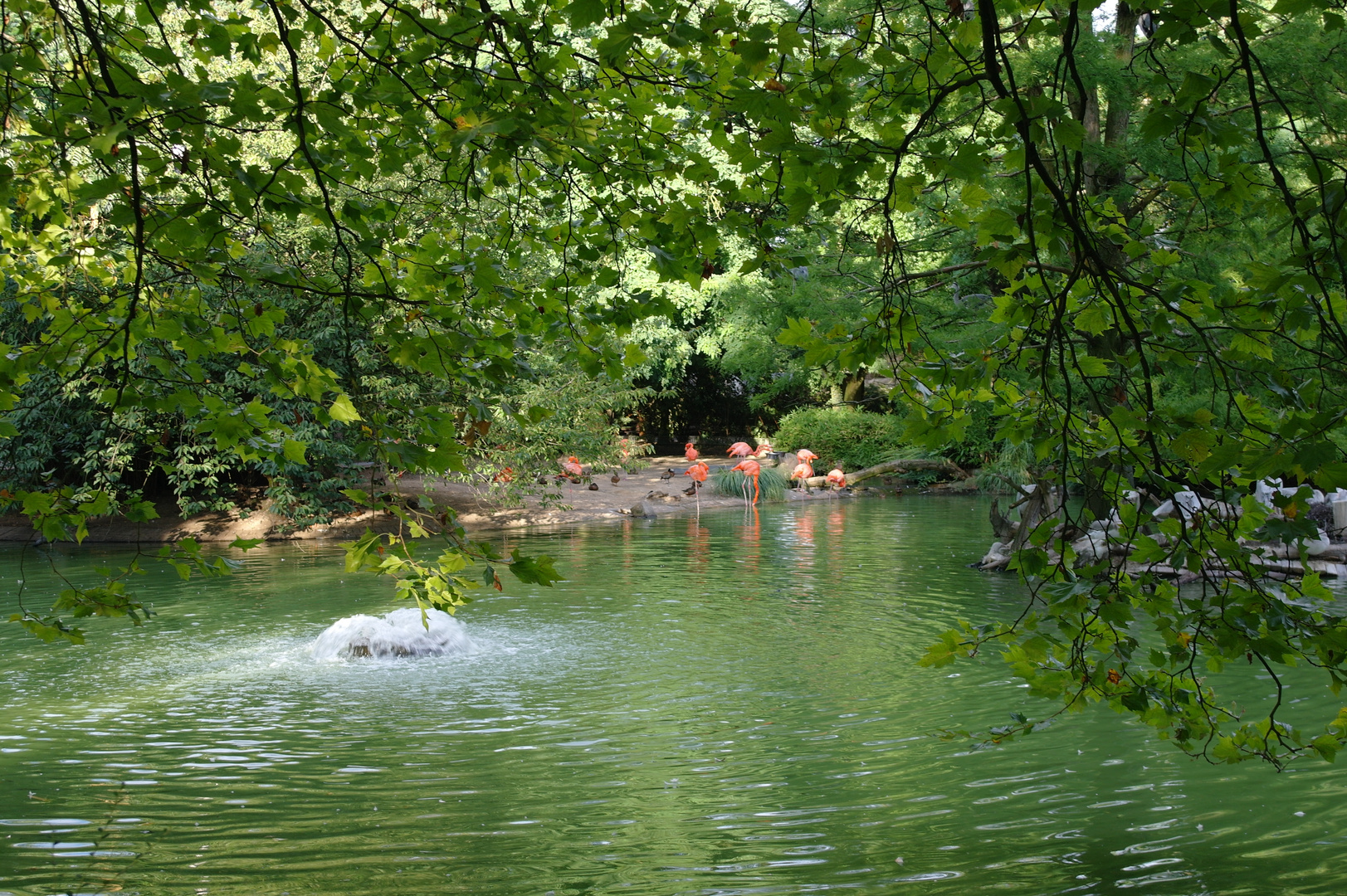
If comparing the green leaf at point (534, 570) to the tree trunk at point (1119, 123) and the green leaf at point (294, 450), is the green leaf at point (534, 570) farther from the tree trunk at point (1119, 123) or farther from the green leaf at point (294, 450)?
the tree trunk at point (1119, 123)

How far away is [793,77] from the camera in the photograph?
295 centimetres

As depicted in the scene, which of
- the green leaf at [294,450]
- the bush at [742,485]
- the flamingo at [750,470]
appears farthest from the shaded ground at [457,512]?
the green leaf at [294,450]

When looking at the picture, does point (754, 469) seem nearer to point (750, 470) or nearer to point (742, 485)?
point (750, 470)

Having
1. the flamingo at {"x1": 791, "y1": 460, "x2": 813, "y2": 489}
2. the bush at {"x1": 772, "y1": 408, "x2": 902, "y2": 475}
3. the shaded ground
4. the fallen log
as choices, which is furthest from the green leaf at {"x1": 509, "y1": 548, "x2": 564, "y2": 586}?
the bush at {"x1": 772, "y1": 408, "x2": 902, "y2": 475}

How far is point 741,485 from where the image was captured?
19.3 m

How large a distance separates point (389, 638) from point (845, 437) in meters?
16.0

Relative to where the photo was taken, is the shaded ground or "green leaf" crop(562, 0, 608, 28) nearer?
"green leaf" crop(562, 0, 608, 28)

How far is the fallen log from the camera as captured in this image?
67.8 ft

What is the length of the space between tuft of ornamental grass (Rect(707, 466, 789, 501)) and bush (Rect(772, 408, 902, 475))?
2534 millimetres

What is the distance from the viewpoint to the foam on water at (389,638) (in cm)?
769

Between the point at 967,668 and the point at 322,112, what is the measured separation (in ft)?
18.6

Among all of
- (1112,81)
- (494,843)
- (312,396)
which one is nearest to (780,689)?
(494,843)

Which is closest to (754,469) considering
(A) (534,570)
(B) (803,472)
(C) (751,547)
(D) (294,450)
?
(B) (803,472)

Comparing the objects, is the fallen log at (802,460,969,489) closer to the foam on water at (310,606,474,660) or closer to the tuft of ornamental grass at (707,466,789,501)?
the tuft of ornamental grass at (707,466,789,501)
